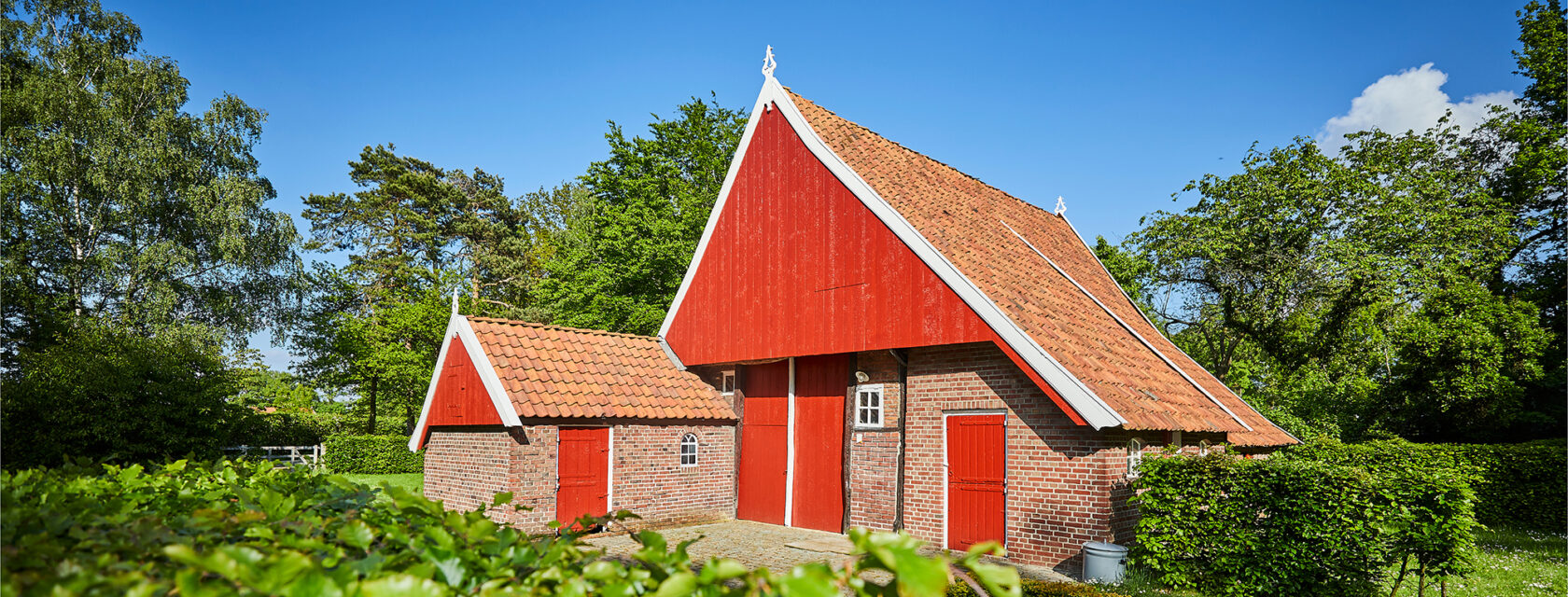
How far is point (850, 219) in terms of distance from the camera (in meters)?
12.6

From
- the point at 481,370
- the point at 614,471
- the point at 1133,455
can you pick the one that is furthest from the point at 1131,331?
the point at 481,370

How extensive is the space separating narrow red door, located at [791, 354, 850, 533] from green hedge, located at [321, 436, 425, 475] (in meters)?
18.4

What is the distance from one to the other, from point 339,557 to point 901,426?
10.8 m

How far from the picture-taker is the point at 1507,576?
1002 cm

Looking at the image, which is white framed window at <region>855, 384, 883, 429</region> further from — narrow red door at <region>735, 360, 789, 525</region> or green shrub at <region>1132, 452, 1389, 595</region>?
green shrub at <region>1132, 452, 1389, 595</region>

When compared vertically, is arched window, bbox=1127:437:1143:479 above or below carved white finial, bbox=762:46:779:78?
below

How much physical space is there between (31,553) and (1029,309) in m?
10.9

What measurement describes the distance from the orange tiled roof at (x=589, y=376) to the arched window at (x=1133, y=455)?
6.95 meters

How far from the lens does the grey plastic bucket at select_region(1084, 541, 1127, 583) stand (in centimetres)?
904

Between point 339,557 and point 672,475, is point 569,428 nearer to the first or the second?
point 672,475

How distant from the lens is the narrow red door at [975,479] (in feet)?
35.8

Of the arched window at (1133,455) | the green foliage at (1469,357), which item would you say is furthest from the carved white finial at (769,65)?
the green foliage at (1469,357)

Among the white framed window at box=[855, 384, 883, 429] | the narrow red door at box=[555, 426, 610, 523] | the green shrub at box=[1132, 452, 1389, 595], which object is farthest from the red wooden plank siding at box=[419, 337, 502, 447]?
the green shrub at box=[1132, 452, 1389, 595]

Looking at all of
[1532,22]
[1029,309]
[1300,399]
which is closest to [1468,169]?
[1532,22]
